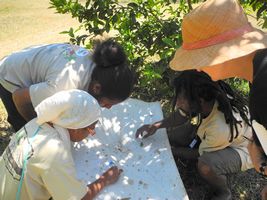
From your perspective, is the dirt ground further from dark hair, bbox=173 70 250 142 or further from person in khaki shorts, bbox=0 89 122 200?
person in khaki shorts, bbox=0 89 122 200

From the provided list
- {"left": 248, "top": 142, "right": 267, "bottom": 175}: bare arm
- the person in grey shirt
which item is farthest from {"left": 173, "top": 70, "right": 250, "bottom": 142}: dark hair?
{"left": 248, "top": 142, "right": 267, "bottom": 175}: bare arm

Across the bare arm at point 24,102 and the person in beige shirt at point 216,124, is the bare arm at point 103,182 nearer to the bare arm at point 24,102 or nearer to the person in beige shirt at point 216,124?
the person in beige shirt at point 216,124

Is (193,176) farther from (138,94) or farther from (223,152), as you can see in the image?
(138,94)

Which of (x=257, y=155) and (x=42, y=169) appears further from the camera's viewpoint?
(x=257, y=155)

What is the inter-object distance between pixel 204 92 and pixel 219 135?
0.34 m

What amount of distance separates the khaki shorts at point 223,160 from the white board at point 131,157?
0.24m

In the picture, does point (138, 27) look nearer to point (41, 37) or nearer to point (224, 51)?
point (224, 51)

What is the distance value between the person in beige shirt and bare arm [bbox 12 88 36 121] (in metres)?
0.99

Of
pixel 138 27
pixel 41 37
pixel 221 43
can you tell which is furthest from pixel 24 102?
pixel 41 37

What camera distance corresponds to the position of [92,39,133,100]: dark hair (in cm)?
259

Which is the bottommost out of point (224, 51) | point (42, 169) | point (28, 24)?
point (28, 24)

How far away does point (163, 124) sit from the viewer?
3186 mm

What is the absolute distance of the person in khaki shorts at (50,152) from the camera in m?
2.06

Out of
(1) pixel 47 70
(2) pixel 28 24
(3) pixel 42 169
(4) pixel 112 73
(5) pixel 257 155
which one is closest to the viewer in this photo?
(3) pixel 42 169
